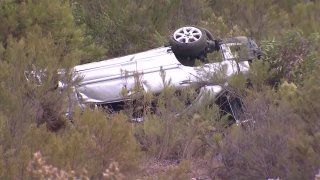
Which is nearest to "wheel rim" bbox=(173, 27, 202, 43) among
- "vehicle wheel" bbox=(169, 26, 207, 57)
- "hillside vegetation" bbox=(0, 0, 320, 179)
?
"vehicle wheel" bbox=(169, 26, 207, 57)

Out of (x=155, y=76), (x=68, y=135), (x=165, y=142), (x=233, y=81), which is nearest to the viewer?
(x=68, y=135)

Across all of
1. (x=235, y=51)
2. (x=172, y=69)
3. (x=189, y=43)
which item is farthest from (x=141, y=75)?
(x=235, y=51)

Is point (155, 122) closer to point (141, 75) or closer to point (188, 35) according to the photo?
point (141, 75)

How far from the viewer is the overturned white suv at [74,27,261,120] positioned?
303 inches

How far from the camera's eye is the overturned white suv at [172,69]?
7699mm

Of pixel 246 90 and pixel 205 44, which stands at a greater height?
pixel 205 44

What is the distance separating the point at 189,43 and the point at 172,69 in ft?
1.41

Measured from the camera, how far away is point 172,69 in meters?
8.09

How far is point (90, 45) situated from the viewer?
1096 centimetres

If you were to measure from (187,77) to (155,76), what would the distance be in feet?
1.06

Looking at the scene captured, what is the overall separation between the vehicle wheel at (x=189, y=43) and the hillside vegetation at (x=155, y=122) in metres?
0.65

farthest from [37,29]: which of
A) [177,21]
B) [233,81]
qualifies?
[177,21]

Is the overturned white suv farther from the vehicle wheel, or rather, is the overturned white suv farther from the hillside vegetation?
the hillside vegetation

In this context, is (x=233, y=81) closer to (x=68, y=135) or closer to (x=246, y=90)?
(x=246, y=90)
